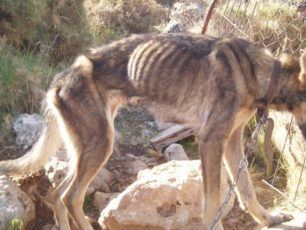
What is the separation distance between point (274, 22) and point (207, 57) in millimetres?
4062

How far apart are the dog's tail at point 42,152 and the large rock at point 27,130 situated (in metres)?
1.05

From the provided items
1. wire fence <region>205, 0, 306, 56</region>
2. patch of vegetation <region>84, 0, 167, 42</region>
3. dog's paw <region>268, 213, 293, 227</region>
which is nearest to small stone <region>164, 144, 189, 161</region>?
dog's paw <region>268, 213, 293, 227</region>

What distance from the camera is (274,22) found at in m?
8.07

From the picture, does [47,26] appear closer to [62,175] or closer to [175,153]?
[175,153]

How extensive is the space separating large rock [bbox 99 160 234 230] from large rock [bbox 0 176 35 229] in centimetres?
72

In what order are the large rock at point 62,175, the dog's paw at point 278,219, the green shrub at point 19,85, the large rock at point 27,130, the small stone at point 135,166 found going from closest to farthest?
the dog's paw at point 278,219 < the large rock at point 62,175 < the small stone at point 135,166 < the large rock at point 27,130 < the green shrub at point 19,85

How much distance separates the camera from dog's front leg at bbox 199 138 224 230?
4.12 metres

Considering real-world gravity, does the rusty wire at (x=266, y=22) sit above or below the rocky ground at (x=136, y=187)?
above

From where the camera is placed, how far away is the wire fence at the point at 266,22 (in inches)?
295

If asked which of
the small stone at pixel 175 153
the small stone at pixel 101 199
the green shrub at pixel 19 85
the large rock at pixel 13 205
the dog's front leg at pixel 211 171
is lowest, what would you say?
the small stone at pixel 101 199

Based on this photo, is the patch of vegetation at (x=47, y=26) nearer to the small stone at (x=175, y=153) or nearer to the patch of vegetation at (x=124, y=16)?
the patch of vegetation at (x=124, y=16)

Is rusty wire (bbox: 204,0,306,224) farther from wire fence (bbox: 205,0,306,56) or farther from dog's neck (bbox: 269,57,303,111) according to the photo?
dog's neck (bbox: 269,57,303,111)

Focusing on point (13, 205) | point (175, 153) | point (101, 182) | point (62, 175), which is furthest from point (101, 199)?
point (175, 153)

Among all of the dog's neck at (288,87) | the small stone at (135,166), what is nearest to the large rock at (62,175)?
the small stone at (135,166)
